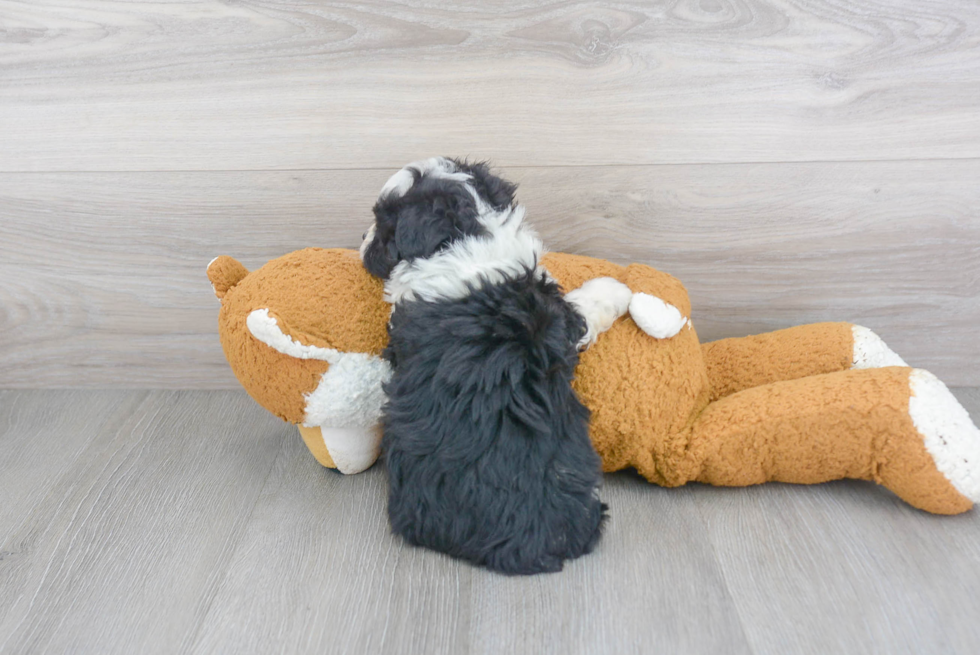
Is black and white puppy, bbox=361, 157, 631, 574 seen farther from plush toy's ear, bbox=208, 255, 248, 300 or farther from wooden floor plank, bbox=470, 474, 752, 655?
plush toy's ear, bbox=208, 255, 248, 300

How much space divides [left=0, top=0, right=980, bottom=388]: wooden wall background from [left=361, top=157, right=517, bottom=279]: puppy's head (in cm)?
25

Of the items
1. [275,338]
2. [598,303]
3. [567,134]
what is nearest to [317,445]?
[275,338]

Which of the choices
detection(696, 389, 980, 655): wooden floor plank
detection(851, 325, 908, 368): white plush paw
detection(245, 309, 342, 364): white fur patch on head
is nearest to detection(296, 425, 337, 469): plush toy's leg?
detection(245, 309, 342, 364): white fur patch on head

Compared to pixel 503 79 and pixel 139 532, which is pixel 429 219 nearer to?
pixel 503 79

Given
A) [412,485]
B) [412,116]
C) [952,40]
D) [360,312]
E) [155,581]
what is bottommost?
[155,581]

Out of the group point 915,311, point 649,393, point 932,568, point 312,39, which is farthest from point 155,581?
point 915,311

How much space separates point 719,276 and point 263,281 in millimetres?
656

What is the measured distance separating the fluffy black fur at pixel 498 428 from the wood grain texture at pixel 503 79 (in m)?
0.37

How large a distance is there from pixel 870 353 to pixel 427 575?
62 cm

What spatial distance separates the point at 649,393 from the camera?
0.80 meters

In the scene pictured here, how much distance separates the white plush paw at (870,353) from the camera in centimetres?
88

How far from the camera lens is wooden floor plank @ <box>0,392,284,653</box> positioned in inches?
27.4

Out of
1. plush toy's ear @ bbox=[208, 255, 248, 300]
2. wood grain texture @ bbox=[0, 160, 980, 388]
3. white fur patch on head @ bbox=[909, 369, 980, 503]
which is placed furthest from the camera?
wood grain texture @ bbox=[0, 160, 980, 388]

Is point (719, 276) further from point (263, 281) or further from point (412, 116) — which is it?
point (263, 281)
